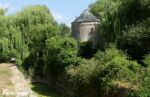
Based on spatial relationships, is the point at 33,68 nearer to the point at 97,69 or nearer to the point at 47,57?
the point at 47,57

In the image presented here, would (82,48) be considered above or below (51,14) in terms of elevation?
below

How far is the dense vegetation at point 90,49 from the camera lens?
66.5ft

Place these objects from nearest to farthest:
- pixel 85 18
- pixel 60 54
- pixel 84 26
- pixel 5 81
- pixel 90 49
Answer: pixel 5 81
pixel 60 54
pixel 90 49
pixel 85 18
pixel 84 26

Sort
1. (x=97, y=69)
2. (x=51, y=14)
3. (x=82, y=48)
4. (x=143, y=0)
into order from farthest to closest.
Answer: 1. (x=51, y=14)
2. (x=82, y=48)
3. (x=143, y=0)
4. (x=97, y=69)

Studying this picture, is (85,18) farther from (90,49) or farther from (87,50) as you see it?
(87,50)

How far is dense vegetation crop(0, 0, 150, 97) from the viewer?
20277 mm

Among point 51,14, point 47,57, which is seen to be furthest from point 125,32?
point 51,14

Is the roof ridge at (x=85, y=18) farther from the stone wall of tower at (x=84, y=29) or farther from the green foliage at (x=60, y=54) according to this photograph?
the green foliage at (x=60, y=54)

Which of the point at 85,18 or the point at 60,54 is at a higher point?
the point at 85,18

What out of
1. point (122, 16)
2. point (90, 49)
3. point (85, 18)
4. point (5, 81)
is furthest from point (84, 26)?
point (5, 81)

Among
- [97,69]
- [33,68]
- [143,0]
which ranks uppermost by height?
[143,0]

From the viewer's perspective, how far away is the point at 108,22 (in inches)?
1419

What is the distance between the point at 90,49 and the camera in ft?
148

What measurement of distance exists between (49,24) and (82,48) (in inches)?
262
